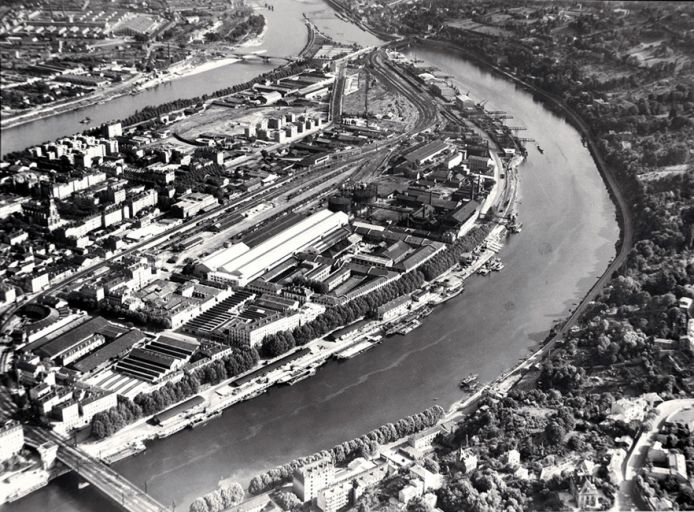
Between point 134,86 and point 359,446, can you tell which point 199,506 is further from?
point 134,86

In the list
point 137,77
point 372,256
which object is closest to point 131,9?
point 137,77

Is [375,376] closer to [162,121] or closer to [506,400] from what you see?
[506,400]

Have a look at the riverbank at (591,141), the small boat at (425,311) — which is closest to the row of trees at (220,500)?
the small boat at (425,311)

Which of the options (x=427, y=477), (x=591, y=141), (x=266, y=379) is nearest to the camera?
(x=427, y=477)

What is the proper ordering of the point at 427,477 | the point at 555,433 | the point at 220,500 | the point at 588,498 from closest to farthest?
the point at 588,498 < the point at 220,500 < the point at 427,477 < the point at 555,433

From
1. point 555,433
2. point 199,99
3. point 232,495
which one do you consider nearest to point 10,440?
point 232,495

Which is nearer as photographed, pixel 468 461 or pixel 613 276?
pixel 468 461

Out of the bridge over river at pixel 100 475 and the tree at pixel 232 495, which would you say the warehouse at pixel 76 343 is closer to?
the bridge over river at pixel 100 475

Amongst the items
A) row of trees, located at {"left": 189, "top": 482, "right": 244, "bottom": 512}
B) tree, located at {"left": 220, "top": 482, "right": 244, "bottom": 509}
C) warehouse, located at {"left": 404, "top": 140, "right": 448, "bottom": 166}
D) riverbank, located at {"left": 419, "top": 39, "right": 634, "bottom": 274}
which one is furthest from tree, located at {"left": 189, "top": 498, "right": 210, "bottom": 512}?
warehouse, located at {"left": 404, "top": 140, "right": 448, "bottom": 166}
